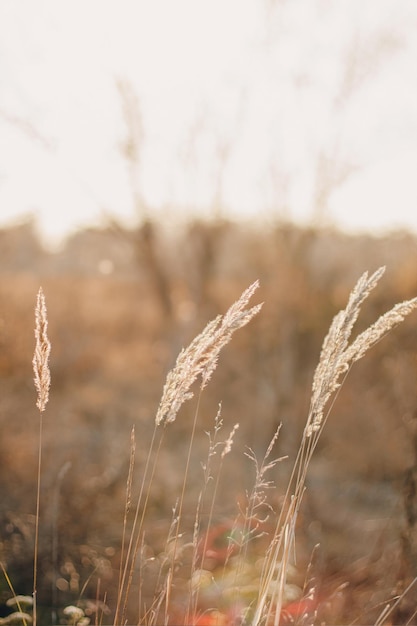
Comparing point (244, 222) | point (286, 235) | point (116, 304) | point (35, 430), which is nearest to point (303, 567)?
point (35, 430)

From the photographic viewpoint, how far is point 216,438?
703cm

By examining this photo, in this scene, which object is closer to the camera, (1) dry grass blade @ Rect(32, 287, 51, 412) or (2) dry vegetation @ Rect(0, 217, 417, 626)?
(1) dry grass blade @ Rect(32, 287, 51, 412)

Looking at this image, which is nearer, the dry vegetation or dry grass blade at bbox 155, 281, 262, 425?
dry grass blade at bbox 155, 281, 262, 425

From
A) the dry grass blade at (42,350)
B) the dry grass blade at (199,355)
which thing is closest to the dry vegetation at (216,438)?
the dry grass blade at (199,355)

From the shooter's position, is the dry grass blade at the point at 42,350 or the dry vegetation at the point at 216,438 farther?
the dry vegetation at the point at 216,438

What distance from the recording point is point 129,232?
6.96 meters

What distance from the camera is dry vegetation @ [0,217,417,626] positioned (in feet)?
8.54

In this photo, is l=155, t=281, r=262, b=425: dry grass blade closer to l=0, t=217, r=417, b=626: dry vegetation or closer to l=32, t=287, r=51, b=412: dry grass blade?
l=0, t=217, r=417, b=626: dry vegetation

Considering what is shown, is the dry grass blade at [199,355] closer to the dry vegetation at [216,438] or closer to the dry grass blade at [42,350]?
the dry vegetation at [216,438]

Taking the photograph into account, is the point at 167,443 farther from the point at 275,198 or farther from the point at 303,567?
the point at 303,567

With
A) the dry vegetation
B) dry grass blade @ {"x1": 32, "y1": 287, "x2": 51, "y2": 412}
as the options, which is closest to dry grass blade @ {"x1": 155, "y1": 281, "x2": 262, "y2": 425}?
the dry vegetation

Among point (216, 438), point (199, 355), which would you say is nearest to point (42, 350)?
point (199, 355)

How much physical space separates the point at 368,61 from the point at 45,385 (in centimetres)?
517

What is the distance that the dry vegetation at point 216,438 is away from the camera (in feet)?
8.54
